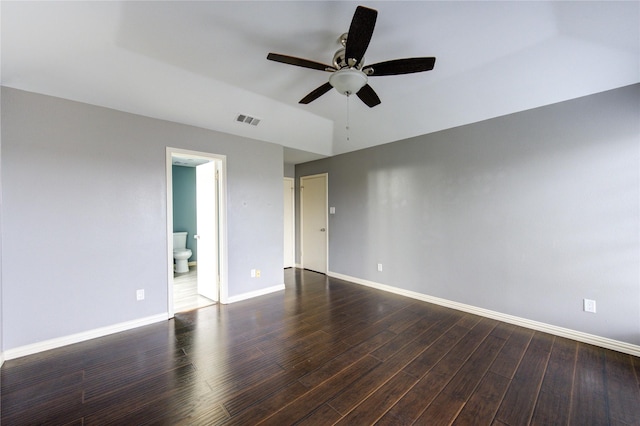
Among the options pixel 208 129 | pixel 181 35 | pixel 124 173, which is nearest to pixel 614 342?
pixel 181 35

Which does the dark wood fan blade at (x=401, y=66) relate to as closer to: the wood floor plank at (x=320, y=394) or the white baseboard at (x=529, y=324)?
the wood floor plank at (x=320, y=394)

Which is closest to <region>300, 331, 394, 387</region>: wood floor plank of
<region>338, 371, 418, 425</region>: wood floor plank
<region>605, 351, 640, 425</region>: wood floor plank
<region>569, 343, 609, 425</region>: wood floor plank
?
<region>338, 371, 418, 425</region>: wood floor plank

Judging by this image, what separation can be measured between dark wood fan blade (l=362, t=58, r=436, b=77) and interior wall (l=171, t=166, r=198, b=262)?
5415 millimetres

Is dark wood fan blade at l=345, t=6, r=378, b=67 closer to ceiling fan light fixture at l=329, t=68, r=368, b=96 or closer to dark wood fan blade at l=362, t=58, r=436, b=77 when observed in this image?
ceiling fan light fixture at l=329, t=68, r=368, b=96

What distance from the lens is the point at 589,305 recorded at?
258 cm

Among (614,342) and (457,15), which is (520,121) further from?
(614,342)

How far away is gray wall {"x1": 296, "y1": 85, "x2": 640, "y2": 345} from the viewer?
8.00 ft

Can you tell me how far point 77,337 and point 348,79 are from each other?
143 inches

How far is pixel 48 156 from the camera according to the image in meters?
2.46

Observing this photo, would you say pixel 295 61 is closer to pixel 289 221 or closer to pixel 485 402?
pixel 485 402

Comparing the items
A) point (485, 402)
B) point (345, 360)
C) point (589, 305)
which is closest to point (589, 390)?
point (485, 402)

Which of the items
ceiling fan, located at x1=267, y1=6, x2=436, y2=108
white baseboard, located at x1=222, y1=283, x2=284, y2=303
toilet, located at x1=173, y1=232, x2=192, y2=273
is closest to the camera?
ceiling fan, located at x1=267, y1=6, x2=436, y2=108

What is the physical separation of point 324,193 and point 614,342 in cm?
430

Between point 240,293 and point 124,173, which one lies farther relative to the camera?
point 240,293
